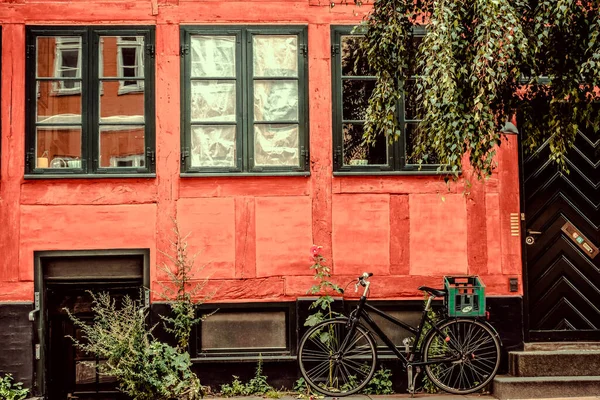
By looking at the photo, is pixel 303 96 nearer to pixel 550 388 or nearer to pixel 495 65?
pixel 495 65

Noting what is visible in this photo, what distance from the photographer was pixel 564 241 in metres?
9.66

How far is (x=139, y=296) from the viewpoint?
30.9 feet

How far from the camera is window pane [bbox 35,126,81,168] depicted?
9367 millimetres

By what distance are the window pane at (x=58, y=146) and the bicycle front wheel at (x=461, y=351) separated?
461 centimetres

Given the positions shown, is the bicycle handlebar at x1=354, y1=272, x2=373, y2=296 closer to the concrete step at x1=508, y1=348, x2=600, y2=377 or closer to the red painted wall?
the red painted wall

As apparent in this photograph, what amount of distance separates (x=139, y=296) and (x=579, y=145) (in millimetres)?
5648

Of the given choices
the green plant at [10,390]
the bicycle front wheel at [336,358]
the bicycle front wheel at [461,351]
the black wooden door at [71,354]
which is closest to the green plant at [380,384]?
the bicycle front wheel at [336,358]

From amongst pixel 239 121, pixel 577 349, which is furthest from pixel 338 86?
pixel 577 349

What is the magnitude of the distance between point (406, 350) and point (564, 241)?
2.55 m

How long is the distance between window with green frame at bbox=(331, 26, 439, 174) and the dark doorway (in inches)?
107

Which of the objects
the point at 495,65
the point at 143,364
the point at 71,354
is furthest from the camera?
the point at 71,354

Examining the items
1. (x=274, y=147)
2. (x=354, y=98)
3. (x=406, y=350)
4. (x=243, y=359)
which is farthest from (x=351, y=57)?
(x=243, y=359)

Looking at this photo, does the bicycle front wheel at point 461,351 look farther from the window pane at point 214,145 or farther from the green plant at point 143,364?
the window pane at point 214,145

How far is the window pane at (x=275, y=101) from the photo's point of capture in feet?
31.1
